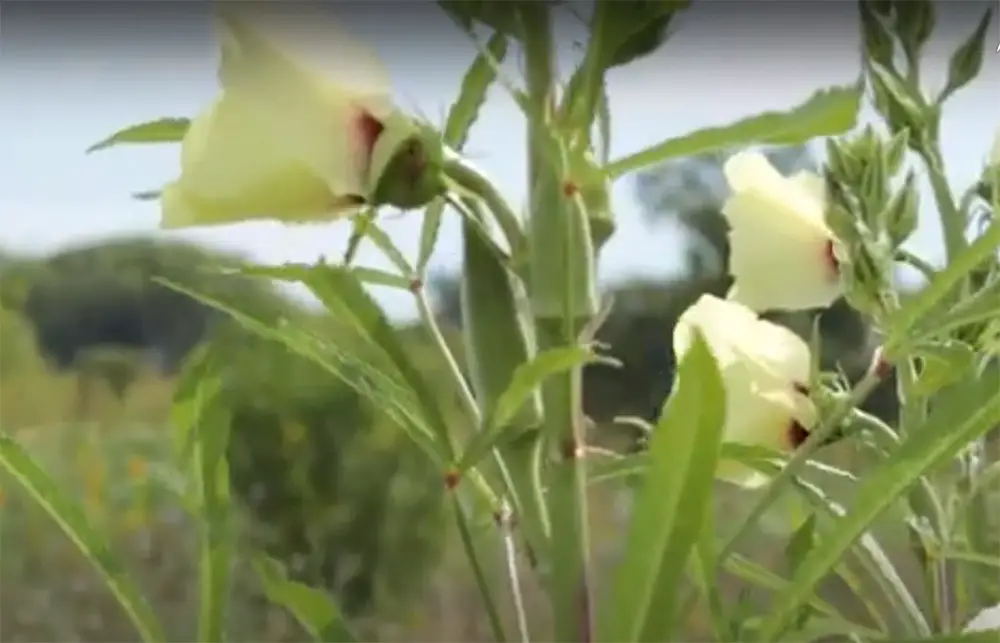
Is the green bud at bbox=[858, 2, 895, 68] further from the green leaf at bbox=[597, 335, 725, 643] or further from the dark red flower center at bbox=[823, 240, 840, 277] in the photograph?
the green leaf at bbox=[597, 335, 725, 643]

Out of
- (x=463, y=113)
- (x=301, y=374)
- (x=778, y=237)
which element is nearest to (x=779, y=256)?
(x=778, y=237)

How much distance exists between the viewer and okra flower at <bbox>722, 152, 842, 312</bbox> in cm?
36

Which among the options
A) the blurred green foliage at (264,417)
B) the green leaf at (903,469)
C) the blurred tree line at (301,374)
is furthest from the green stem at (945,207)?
the blurred green foliage at (264,417)

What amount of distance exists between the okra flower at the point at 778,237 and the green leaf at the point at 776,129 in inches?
4.1

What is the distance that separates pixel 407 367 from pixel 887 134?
0.61 ft

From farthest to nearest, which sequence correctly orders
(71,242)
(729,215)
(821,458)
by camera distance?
(71,242) → (821,458) → (729,215)

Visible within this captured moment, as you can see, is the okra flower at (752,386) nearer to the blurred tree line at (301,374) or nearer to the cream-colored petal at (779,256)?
the cream-colored petal at (779,256)

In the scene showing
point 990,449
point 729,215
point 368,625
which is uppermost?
point 729,215

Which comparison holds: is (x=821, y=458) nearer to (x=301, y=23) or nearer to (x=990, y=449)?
(x=990, y=449)

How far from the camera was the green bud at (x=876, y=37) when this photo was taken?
35 cm

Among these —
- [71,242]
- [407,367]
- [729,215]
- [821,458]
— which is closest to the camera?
[407,367]

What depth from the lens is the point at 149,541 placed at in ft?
2.19

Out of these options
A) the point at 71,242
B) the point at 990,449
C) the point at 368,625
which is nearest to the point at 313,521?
the point at 368,625

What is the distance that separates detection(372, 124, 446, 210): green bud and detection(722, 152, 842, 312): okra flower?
0.44 feet
